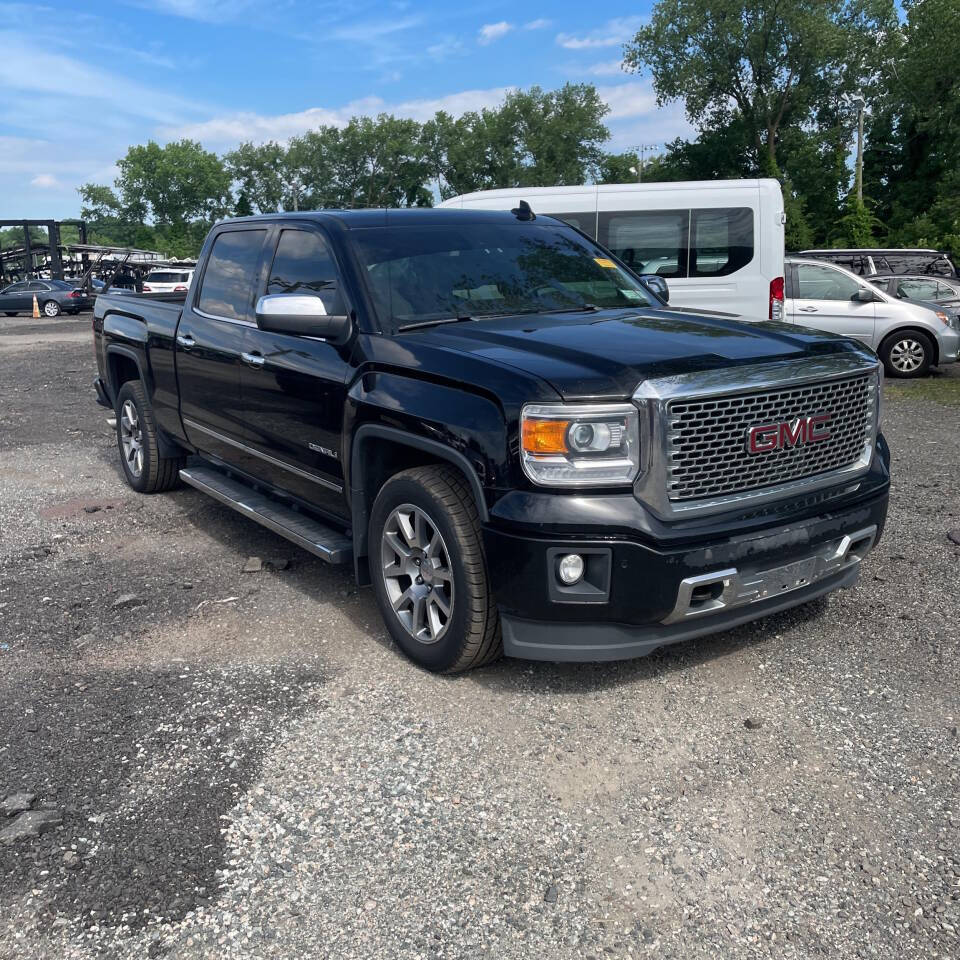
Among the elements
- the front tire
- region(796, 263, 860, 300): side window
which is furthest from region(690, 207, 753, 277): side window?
the front tire

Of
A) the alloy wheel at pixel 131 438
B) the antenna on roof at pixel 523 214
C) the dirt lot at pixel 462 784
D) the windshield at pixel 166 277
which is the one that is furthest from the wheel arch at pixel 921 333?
the windshield at pixel 166 277

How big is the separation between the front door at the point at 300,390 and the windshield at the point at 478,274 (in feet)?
0.78

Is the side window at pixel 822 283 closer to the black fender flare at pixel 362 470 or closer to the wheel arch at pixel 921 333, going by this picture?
the wheel arch at pixel 921 333

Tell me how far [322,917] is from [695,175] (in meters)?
50.1

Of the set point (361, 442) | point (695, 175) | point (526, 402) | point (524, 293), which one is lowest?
point (361, 442)

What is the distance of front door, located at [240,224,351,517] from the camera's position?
175 inches

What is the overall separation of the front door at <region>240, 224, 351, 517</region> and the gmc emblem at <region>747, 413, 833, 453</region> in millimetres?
1748

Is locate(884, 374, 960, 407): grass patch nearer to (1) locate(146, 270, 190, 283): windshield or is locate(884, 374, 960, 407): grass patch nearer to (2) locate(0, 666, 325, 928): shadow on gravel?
(2) locate(0, 666, 325, 928): shadow on gravel

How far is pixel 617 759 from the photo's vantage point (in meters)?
3.43

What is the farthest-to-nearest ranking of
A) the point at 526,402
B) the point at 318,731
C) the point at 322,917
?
the point at 318,731
the point at 526,402
the point at 322,917

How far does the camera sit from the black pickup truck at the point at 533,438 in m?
3.42

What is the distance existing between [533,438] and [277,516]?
214cm

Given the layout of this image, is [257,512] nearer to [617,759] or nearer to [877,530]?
[617,759]

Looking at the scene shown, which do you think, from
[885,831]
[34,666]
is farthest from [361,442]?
[885,831]
